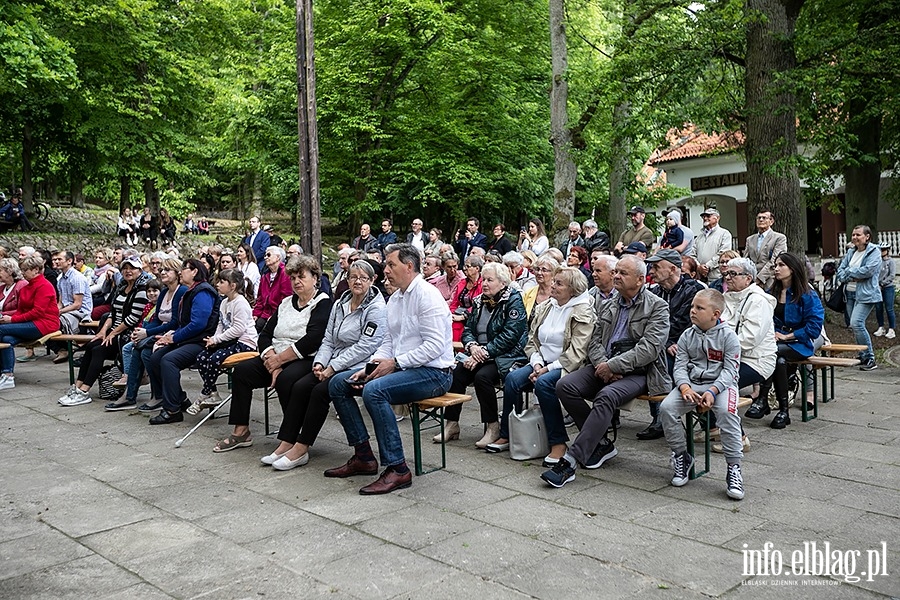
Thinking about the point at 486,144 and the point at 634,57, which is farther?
the point at 486,144

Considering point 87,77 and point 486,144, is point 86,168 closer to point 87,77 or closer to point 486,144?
point 87,77

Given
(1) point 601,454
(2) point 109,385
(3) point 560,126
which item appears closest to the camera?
(1) point 601,454

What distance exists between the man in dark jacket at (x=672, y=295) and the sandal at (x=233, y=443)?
3365 mm

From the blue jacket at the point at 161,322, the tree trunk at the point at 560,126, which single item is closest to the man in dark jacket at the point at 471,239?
the tree trunk at the point at 560,126

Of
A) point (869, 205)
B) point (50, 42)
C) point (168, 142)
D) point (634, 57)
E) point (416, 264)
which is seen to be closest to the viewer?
point (416, 264)

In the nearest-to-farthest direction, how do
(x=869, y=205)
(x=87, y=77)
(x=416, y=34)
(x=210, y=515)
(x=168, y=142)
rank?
1. (x=210, y=515)
2. (x=869, y=205)
3. (x=416, y=34)
4. (x=87, y=77)
5. (x=168, y=142)

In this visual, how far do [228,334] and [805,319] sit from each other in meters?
5.39

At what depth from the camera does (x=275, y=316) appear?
7.13 metres

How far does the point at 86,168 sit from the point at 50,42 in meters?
8.45

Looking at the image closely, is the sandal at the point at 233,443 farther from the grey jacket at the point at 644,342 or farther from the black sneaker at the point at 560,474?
the grey jacket at the point at 644,342

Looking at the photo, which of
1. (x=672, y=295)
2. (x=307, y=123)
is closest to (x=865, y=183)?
(x=307, y=123)

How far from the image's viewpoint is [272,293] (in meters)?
9.01

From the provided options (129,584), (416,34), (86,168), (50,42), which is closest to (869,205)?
(416,34)

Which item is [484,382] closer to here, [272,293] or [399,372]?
[399,372]
